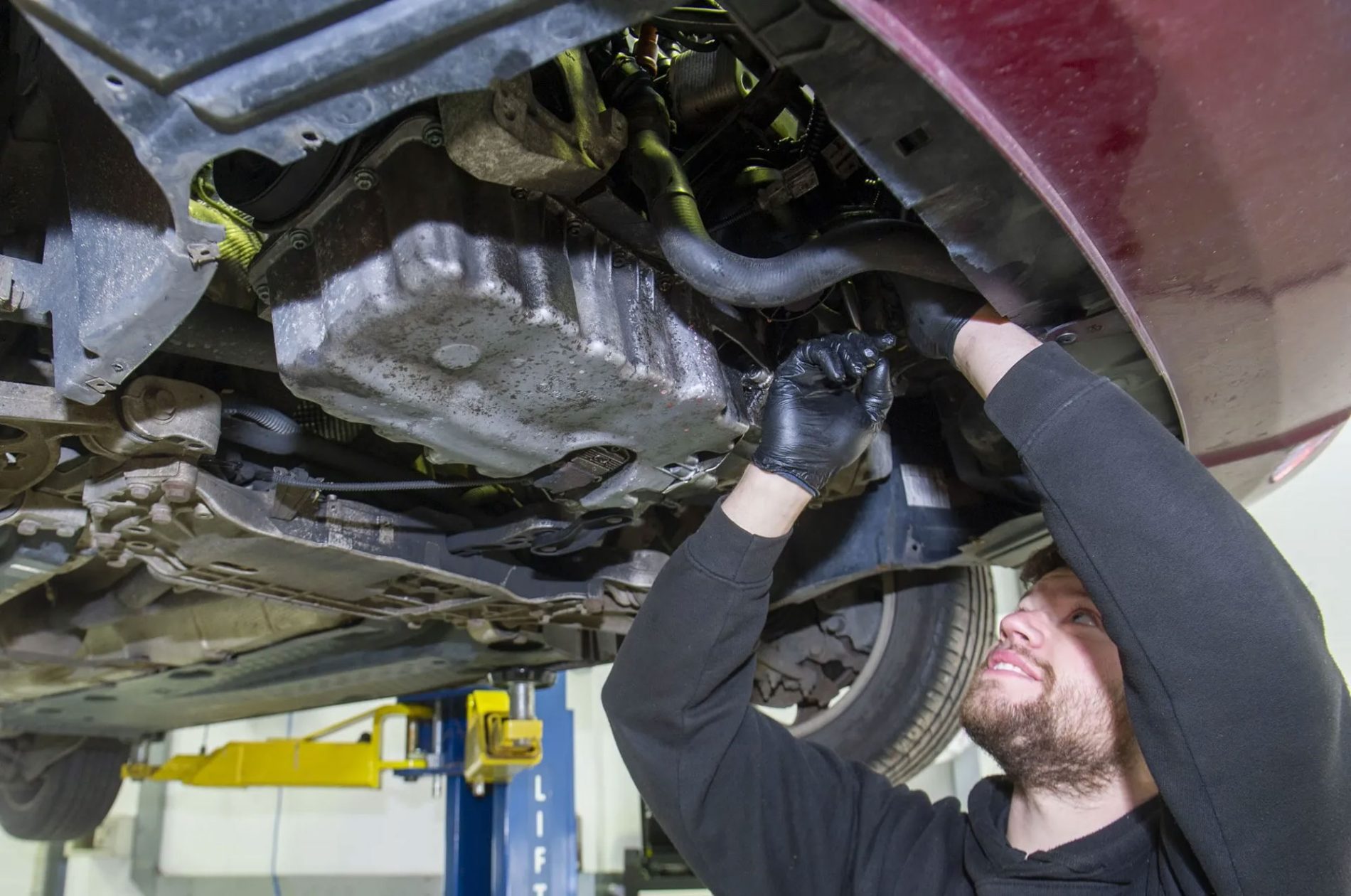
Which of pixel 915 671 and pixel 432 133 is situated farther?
pixel 915 671

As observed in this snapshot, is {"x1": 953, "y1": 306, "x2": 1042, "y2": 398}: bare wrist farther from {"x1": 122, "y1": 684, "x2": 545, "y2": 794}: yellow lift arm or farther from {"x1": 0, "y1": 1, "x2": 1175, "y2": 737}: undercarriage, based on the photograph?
{"x1": 122, "y1": 684, "x2": 545, "y2": 794}: yellow lift arm

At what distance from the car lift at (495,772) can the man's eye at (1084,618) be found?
1394 mm

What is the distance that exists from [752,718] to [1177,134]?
0.94m

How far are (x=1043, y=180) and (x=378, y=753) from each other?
2.94 m

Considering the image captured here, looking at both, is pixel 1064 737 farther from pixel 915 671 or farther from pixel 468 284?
pixel 468 284

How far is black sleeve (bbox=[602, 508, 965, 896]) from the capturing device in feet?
3.93

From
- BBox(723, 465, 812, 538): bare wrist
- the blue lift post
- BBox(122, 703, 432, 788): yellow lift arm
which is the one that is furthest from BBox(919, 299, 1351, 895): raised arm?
BBox(122, 703, 432, 788): yellow lift arm

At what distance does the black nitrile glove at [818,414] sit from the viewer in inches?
42.8

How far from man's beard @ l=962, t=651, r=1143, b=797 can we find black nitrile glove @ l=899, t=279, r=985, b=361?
1.63 feet

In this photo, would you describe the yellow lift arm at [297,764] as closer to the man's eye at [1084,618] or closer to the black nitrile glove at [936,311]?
the man's eye at [1084,618]

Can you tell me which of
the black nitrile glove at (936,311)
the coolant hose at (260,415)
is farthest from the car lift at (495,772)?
the black nitrile glove at (936,311)

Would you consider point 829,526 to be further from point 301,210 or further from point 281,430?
point 301,210

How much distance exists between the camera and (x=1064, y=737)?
116cm

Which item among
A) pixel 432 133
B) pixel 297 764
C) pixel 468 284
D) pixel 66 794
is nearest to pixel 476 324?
pixel 468 284
